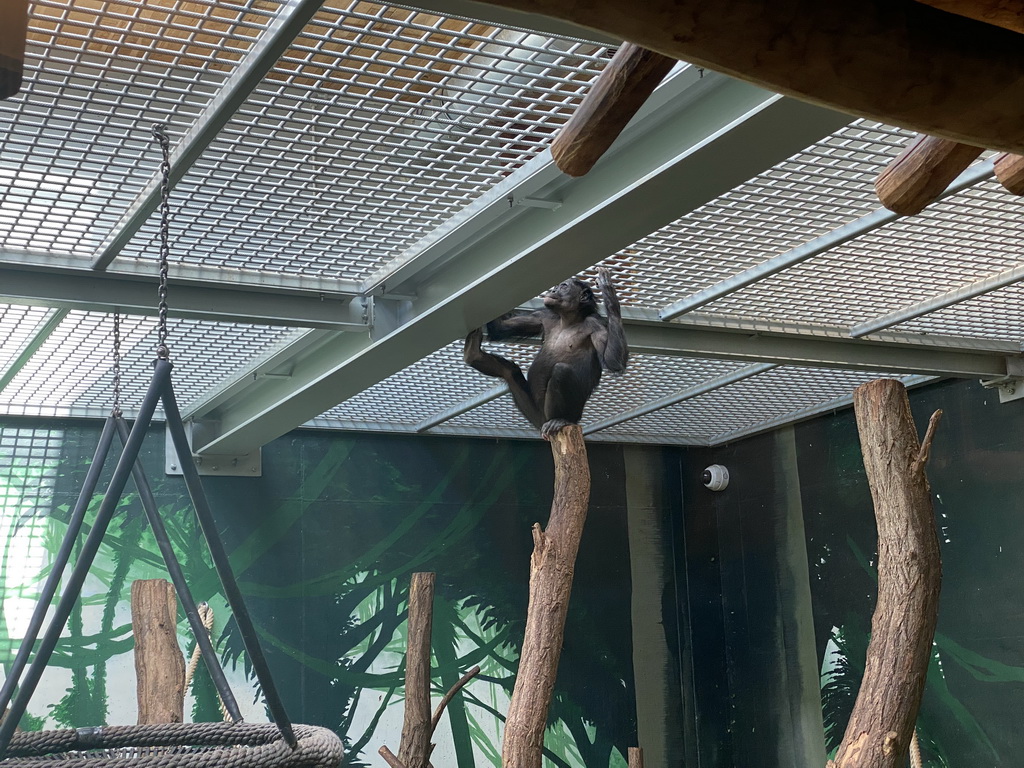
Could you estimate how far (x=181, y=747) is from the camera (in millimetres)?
3281

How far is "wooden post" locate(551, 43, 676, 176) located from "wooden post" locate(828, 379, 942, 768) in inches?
70.5

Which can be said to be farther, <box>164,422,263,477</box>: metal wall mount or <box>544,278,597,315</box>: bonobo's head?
<box>164,422,263,477</box>: metal wall mount

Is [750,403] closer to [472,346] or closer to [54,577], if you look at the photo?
[472,346]

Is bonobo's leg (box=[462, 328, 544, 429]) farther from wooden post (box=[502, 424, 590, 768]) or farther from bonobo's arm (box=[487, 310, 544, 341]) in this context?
wooden post (box=[502, 424, 590, 768])

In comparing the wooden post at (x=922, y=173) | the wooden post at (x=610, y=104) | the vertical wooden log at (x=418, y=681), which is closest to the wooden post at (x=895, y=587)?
the wooden post at (x=922, y=173)

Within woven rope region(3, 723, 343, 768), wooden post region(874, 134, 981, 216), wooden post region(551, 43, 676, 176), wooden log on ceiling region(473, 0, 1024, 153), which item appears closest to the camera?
wooden log on ceiling region(473, 0, 1024, 153)

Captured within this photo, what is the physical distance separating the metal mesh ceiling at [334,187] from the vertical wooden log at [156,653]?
1.17m

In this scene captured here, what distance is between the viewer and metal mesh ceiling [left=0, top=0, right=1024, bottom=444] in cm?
270

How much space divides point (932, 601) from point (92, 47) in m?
2.63

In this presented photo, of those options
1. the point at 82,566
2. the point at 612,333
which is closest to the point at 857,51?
the point at 82,566

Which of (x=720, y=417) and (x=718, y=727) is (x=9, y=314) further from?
(x=718, y=727)

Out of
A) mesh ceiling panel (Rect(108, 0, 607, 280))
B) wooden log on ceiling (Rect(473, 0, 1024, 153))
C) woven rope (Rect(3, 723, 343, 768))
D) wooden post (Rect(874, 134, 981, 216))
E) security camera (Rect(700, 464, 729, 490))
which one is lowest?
woven rope (Rect(3, 723, 343, 768))

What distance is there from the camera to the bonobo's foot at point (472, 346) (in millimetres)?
4461

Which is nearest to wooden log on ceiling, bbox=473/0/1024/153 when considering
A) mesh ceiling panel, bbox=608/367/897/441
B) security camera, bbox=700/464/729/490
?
mesh ceiling panel, bbox=608/367/897/441
